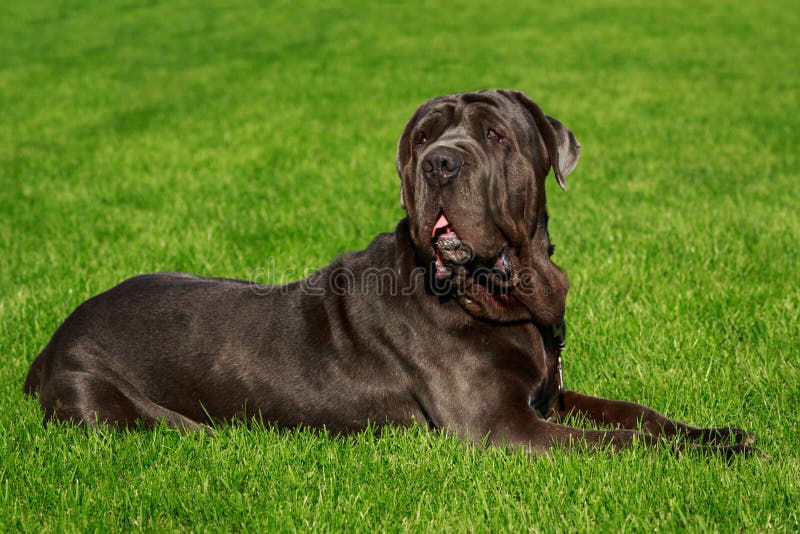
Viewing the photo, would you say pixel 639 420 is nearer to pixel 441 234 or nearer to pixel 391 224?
pixel 441 234

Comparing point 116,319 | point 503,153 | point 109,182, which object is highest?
point 503,153

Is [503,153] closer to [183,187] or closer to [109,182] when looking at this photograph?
[183,187]

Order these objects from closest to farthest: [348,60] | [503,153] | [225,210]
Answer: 1. [503,153]
2. [225,210]
3. [348,60]

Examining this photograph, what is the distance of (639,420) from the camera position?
13.9ft

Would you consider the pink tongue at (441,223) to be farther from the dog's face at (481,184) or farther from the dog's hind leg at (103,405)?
the dog's hind leg at (103,405)

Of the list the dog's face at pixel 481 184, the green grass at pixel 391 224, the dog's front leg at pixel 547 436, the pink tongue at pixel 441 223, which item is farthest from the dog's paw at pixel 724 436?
the pink tongue at pixel 441 223

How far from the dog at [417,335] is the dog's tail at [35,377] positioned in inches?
4.4

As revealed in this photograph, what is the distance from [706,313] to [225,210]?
5.29 meters

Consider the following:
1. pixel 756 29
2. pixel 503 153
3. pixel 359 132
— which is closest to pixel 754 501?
pixel 503 153

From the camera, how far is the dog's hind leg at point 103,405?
13.9 feet

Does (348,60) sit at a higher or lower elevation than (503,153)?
lower

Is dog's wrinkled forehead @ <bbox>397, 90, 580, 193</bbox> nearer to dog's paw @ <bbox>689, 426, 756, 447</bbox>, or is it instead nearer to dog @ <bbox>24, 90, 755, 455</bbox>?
dog @ <bbox>24, 90, 755, 455</bbox>

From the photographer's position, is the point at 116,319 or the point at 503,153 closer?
the point at 503,153

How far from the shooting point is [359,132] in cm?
1282
